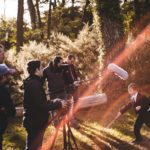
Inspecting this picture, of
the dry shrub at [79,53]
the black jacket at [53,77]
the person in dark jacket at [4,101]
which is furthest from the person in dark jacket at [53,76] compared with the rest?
the dry shrub at [79,53]

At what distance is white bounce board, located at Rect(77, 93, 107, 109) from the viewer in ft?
23.5

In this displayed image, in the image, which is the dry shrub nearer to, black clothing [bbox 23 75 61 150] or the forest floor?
the forest floor

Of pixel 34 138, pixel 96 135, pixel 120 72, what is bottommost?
pixel 96 135

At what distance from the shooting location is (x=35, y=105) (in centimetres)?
301

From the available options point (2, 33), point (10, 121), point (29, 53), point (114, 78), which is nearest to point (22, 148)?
point (10, 121)

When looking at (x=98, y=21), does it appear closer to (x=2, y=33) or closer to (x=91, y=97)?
(x=91, y=97)

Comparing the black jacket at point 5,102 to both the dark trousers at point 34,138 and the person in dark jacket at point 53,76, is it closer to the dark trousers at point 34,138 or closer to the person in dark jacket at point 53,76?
the dark trousers at point 34,138

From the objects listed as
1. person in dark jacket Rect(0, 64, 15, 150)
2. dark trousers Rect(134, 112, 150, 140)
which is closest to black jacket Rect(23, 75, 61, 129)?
person in dark jacket Rect(0, 64, 15, 150)

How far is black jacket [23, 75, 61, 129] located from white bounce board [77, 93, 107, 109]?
162 inches

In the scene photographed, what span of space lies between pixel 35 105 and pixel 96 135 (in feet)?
9.13

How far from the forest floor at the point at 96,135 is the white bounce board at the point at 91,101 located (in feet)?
1.54

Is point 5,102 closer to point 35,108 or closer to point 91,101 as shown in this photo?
point 35,108

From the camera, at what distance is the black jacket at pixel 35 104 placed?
9.75ft

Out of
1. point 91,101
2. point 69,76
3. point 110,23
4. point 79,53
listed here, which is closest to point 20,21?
point 79,53
